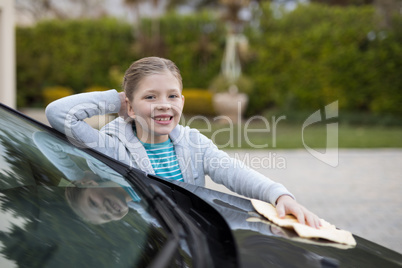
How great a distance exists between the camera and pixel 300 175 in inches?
248

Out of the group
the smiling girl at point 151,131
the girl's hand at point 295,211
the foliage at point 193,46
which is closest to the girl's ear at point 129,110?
the smiling girl at point 151,131

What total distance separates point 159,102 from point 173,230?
768 millimetres

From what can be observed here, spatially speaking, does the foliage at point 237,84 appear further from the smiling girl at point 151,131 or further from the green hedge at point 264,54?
the smiling girl at point 151,131

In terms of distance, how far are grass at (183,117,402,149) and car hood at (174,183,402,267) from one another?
21.0 ft

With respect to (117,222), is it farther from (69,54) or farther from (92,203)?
(69,54)

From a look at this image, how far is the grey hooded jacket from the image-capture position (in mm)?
1746

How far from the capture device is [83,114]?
72.2 inches

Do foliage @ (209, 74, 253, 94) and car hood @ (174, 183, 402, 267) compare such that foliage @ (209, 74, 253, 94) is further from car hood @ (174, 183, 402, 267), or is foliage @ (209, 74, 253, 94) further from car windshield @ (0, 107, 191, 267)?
car hood @ (174, 183, 402, 267)

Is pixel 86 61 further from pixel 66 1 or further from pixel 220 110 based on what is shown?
pixel 66 1

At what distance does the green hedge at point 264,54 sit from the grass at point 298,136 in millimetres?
1136

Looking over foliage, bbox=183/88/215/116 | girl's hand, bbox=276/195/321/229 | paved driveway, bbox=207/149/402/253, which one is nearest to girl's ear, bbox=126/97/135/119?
girl's hand, bbox=276/195/321/229

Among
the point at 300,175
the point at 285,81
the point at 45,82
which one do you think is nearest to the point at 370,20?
the point at 285,81

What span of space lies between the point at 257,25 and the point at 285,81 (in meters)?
2.07

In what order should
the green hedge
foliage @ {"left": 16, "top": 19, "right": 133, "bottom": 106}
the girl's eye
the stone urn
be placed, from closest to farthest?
the girl's eye → the green hedge → the stone urn → foliage @ {"left": 16, "top": 19, "right": 133, "bottom": 106}
